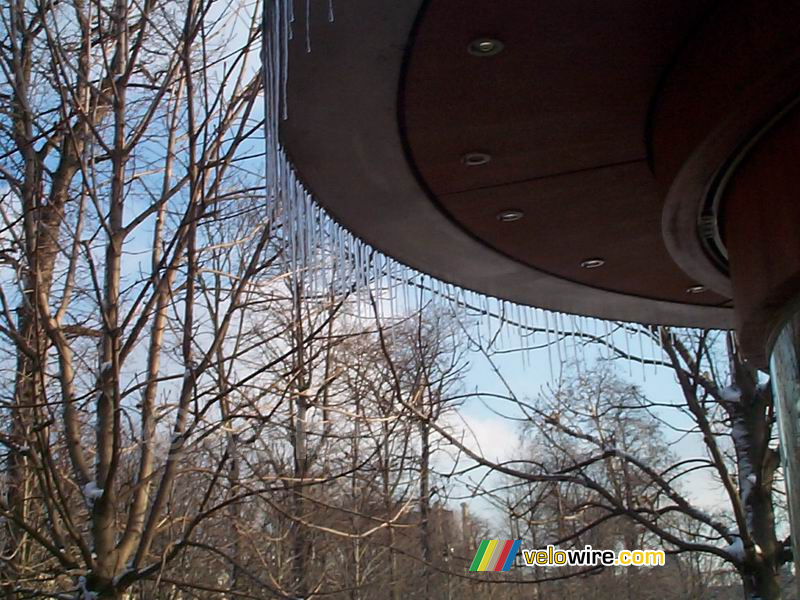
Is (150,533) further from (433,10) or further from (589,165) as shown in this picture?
(433,10)

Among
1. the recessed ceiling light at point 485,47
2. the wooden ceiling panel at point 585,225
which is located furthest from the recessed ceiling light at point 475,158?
the recessed ceiling light at point 485,47

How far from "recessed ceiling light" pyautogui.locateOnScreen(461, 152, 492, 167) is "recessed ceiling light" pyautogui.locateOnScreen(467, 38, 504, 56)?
2.64 ft

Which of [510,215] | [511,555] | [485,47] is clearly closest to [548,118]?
[485,47]

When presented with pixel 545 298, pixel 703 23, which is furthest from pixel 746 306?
pixel 545 298

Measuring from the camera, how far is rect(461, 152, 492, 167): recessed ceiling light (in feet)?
12.7

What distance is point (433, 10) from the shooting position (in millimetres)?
2771

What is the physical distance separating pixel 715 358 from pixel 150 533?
9330 millimetres

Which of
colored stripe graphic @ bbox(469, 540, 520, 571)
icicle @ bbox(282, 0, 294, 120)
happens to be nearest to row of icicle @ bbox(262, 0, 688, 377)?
icicle @ bbox(282, 0, 294, 120)

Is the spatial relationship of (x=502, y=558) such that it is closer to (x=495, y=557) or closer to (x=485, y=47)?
(x=495, y=557)

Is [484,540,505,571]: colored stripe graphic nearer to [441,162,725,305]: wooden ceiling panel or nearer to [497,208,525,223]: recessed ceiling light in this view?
[441,162,725,305]: wooden ceiling panel

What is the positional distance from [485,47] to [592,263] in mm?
2535

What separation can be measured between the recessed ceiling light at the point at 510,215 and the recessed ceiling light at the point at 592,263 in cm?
83

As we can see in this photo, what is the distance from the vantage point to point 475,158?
389cm

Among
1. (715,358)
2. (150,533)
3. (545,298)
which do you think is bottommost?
(150,533)
